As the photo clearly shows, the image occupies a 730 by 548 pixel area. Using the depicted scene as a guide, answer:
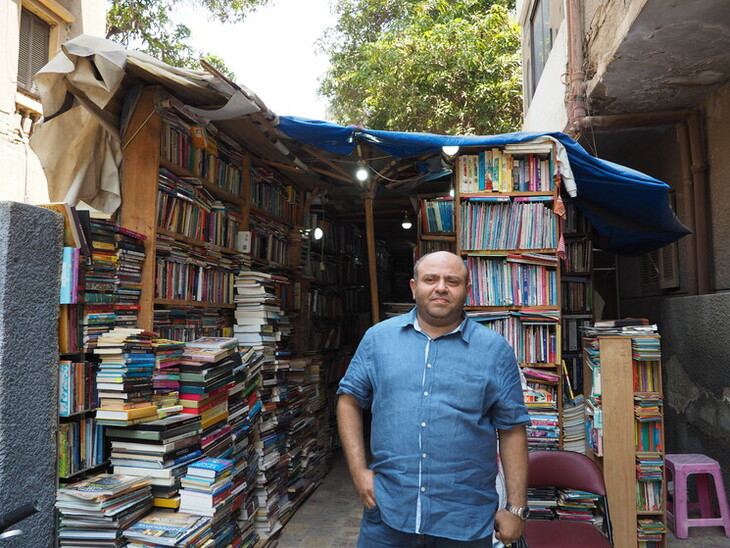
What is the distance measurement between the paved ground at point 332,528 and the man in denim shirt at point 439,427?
2422 millimetres

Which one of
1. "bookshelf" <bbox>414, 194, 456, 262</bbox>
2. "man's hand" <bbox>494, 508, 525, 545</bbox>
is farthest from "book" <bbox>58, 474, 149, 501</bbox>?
"bookshelf" <bbox>414, 194, 456, 262</bbox>

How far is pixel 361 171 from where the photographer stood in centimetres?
486

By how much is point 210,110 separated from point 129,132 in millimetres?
544

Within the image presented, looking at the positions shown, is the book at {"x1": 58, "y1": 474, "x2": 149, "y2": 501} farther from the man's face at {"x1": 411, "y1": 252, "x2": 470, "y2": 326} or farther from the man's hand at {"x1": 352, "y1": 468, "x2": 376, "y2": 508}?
the man's face at {"x1": 411, "y1": 252, "x2": 470, "y2": 326}

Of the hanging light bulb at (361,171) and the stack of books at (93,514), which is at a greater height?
the hanging light bulb at (361,171)

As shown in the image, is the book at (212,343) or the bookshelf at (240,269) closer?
the bookshelf at (240,269)

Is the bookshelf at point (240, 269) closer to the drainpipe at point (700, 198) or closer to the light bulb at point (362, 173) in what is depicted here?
the light bulb at point (362, 173)

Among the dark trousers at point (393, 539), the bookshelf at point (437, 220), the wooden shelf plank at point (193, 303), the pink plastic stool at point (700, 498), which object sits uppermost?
the bookshelf at point (437, 220)

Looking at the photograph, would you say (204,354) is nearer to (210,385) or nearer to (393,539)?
(210,385)

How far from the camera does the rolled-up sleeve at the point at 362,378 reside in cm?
216

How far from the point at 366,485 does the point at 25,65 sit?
315 inches

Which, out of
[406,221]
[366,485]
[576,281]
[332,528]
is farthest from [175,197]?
[576,281]

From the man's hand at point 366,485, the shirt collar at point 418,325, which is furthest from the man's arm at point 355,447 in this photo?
the shirt collar at point 418,325

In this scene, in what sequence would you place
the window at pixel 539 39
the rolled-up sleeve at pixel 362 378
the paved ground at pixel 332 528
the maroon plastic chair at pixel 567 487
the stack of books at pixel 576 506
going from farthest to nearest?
the window at pixel 539 39, the paved ground at pixel 332 528, the stack of books at pixel 576 506, the maroon plastic chair at pixel 567 487, the rolled-up sleeve at pixel 362 378
